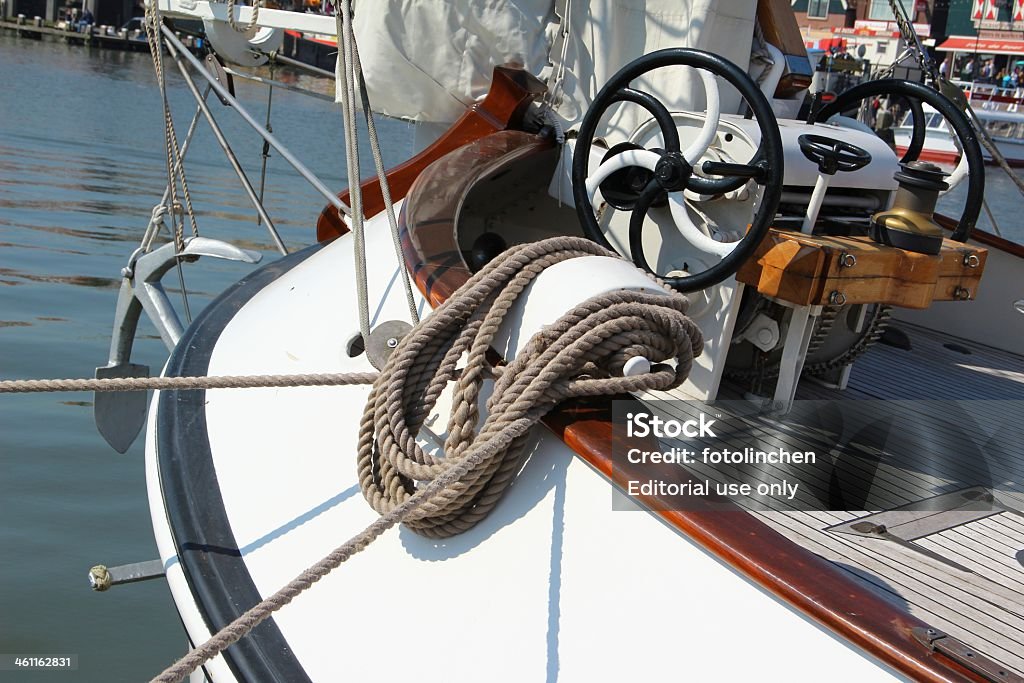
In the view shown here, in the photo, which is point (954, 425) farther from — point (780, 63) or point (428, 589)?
point (428, 589)

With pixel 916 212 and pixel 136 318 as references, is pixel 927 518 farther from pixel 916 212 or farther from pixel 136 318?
pixel 136 318

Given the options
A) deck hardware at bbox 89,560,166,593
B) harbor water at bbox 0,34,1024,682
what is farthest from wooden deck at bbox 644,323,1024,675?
harbor water at bbox 0,34,1024,682

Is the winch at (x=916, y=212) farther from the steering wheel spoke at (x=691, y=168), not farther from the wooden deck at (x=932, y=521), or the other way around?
the wooden deck at (x=932, y=521)

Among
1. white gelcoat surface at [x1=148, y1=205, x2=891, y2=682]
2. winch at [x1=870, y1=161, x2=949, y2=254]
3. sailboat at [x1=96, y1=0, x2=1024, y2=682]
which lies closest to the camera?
white gelcoat surface at [x1=148, y1=205, x2=891, y2=682]

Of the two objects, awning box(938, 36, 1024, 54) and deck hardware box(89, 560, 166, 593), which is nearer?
deck hardware box(89, 560, 166, 593)

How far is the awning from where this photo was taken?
38750mm

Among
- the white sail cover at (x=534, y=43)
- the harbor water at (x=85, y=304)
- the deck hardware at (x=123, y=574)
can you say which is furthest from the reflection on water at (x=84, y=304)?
the white sail cover at (x=534, y=43)

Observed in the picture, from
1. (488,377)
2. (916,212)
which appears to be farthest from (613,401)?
(916,212)

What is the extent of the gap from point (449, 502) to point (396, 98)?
210 centimetres

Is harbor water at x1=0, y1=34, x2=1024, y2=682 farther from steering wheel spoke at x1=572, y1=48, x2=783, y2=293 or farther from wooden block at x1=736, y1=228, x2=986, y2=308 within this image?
wooden block at x1=736, y1=228, x2=986, y2=308

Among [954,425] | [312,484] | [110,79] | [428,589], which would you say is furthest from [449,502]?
[110,79]

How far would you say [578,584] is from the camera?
1.82 metres

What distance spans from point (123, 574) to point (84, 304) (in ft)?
15.2

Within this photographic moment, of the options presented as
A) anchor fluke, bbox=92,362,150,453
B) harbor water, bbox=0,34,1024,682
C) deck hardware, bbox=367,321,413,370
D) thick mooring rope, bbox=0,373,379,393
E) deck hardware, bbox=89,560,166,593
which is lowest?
harbor water, bbox=0,34,1024,682
